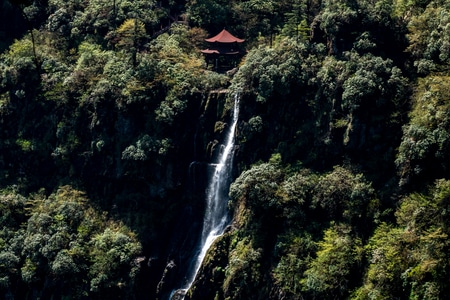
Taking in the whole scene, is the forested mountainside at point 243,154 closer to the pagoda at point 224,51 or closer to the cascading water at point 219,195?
the cascading water at point 219,195

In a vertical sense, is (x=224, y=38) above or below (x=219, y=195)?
above

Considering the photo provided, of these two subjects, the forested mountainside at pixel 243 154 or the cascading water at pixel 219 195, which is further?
the cascading water at pixel 219 195

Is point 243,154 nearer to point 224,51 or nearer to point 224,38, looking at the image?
point 224,51

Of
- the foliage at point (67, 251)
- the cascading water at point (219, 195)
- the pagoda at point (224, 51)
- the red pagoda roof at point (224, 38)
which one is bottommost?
the foliage at point (67, 251)

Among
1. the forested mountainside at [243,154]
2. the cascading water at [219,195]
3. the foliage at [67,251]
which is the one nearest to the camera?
the forested mountainside at [243,154]

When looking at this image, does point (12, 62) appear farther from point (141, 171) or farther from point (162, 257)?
point (162, 257)

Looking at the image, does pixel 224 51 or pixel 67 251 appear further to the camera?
pixel 224 51

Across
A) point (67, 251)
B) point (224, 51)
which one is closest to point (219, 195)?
point (67, 251)

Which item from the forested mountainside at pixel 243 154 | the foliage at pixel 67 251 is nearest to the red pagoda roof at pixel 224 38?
the forested mountainside at pixel 243 154
